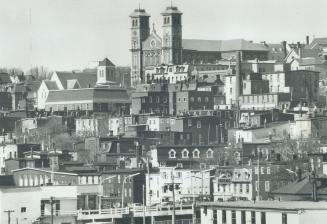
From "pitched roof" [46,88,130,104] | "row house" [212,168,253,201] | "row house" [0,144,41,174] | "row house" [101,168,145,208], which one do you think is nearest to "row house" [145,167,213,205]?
"row house" [101,168,145,208]

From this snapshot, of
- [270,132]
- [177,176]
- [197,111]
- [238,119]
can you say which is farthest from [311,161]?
[197,111]

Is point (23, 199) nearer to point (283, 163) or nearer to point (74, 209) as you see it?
point (74, 209)

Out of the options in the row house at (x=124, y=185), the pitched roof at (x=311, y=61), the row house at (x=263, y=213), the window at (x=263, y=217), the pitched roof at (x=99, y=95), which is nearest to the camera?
the row house at (x=263, y=213)

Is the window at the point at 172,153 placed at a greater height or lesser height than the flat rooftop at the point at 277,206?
lesser

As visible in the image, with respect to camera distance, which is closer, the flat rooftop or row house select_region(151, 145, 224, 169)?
the flat rooftop

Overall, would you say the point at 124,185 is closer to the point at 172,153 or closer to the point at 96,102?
the point at 172,153

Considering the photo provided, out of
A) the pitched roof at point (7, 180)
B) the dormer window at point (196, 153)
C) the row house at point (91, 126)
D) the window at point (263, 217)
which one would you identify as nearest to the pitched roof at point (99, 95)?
the row house at point (91, 126)

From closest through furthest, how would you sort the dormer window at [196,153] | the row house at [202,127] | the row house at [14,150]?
the dormer window at [196,153] < the row house at [14,150] < the row house at [202,127]

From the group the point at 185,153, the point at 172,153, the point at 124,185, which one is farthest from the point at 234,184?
the point at 185,153

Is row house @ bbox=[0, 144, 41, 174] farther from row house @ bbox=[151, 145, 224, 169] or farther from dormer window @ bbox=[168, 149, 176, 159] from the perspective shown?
dormer window @ bbox=[168, 149, 176, 159]

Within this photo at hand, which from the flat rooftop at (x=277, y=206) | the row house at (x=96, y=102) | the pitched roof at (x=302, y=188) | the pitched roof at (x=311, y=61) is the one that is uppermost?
the pitched roof at (x=311, y=61)

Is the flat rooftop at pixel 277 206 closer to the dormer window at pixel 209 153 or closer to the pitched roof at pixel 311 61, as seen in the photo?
the dormer window at pixel 209 153
